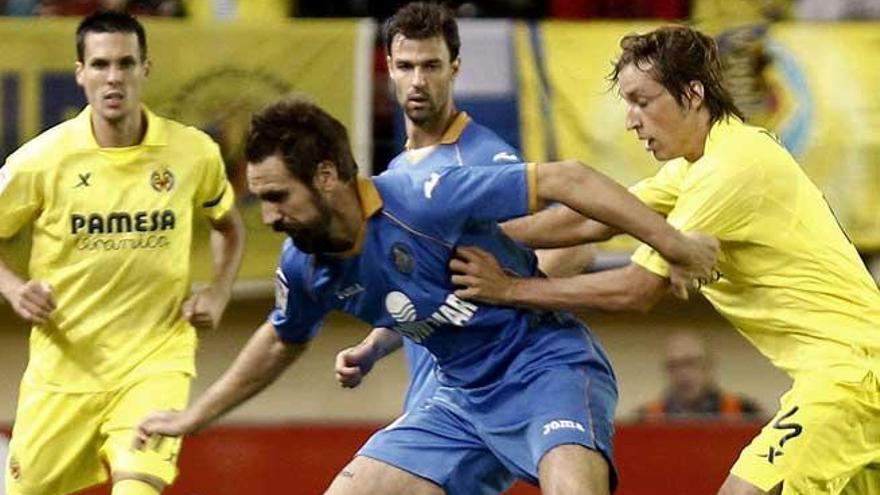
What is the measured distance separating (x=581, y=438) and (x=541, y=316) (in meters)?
0.44

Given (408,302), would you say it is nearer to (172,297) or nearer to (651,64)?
(651,64)

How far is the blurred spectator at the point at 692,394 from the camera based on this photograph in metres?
11.4

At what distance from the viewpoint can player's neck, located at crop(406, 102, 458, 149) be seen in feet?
26.7

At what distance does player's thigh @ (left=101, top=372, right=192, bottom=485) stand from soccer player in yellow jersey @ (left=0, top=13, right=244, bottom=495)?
0.03 ft

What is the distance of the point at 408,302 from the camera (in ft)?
22.5

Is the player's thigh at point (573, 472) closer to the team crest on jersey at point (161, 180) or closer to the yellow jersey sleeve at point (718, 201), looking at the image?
the yellow jersey sleeve at point (718, 201)

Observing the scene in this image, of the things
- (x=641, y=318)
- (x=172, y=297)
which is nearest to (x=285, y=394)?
(x=641, y=318)

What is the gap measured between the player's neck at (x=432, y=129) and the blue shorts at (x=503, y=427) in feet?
3.75

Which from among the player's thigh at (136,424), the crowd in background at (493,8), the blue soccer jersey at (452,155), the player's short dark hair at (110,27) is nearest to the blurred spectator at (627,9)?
the crowd in background at (493,8)

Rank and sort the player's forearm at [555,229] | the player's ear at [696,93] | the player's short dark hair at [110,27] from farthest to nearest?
1. the player's short dark hair at [110,27]
2. the player's forearm at [555,229]
3. the player's ear at [696,93]

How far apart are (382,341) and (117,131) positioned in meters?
1.46

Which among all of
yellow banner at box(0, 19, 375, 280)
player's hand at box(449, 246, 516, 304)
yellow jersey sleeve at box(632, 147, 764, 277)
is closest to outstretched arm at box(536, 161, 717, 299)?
yellow jersey sleeve at box(632, 147, 764, 277)

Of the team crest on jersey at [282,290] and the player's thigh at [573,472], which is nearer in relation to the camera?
the player's thigh at [573,472]

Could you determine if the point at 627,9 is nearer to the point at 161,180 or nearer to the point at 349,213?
the point at 161,180
